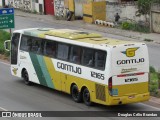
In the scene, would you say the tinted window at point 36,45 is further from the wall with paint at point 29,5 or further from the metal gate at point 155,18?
the wall with paint at point 29,5

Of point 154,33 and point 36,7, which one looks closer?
point 154,33

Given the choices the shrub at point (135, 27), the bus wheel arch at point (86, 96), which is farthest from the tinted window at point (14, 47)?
the shrub at point (135, 27)

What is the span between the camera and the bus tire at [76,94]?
21.5m

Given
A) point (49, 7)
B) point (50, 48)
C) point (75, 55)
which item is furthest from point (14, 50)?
point (49, 7)

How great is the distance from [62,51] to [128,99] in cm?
424

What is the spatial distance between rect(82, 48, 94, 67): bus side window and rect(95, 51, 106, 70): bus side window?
1.00 ft

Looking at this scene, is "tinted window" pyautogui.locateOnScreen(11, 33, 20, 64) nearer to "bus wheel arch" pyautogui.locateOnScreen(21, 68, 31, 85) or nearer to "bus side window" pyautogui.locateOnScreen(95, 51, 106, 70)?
"bus wheel arch" pyautogui.locateOnScreen(21, 68, 31, 85)

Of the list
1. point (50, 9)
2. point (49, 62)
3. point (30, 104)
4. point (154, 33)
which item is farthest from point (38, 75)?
point (50, 9)

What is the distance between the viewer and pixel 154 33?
4359cm

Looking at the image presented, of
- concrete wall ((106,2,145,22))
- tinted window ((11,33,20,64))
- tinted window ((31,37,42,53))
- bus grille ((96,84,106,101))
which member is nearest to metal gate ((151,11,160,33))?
concrete wall ((106,2,145,22))

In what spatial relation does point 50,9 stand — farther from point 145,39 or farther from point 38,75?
point 38,75

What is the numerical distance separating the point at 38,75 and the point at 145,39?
18.0m

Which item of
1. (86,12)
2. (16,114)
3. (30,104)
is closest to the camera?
(16,114)

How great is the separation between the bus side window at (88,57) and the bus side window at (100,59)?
0.30 meters
